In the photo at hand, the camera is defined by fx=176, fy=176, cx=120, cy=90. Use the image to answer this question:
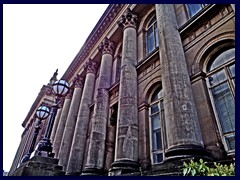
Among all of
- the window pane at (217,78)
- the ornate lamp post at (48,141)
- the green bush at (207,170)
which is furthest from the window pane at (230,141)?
the ornate lamp post at (48,141)

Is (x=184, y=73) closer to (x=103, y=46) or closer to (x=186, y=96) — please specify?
(x=186, y=96)

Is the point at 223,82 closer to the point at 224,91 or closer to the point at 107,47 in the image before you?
the point at 224,91

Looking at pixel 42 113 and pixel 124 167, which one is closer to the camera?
pixel 124 167

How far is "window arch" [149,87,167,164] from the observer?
6664 mm

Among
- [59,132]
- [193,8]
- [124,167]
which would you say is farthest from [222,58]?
[59,132]

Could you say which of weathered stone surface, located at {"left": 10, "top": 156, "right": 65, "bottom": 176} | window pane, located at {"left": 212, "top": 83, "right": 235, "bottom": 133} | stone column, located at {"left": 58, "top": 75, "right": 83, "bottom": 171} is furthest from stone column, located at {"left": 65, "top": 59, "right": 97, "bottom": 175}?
window pane, located at {"left": 212, "top": 83, "right": 235, "bottom": 133}

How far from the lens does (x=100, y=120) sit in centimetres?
951

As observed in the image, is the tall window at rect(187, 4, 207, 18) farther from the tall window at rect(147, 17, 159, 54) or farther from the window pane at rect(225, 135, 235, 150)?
the window pane at rect(225, 135, 235, 150)

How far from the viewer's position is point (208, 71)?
6.20 m

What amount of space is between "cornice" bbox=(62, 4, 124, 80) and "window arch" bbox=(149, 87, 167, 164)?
7890mm

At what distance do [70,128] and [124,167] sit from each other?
8473mm

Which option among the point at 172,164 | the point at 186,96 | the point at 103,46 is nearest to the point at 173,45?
the point at 186,96

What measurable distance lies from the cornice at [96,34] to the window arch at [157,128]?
7890 mm

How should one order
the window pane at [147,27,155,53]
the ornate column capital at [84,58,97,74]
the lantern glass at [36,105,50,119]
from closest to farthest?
1. the lantern glass at [36,105,50,119]
2. the window pane at [147,27,155,53]
3. the ornate column capital at [84,58,97,74]
